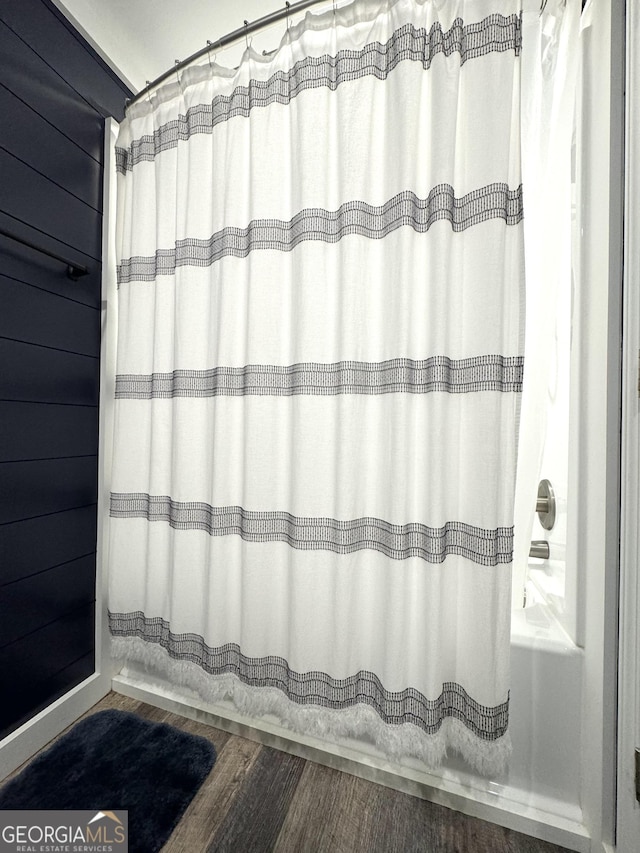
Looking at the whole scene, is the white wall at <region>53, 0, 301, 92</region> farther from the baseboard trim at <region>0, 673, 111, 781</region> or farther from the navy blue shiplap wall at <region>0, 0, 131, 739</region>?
the baseboard trim at <region>0, 673, 111, 781</region>

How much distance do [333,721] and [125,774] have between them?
62cm

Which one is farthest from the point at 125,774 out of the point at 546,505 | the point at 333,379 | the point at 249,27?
the point at 249,27

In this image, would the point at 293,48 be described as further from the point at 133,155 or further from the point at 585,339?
the point at 585,339

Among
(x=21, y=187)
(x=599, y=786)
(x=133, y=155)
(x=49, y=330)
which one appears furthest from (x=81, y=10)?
(x=599, y=786)

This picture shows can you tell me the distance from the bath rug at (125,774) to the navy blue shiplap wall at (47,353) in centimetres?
16

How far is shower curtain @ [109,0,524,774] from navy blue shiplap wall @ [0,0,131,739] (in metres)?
0.14

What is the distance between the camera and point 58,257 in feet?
4.24

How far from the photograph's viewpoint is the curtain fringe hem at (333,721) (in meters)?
1.03

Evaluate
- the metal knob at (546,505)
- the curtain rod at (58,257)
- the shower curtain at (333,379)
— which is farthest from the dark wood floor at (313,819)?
the curtain rod at (58,257)

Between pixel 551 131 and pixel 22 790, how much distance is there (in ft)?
7.23

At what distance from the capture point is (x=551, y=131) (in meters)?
1.05

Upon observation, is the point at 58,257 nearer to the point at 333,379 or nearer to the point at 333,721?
the point at 333,379

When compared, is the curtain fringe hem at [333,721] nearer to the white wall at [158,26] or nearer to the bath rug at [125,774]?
the bath rug at [125,774]

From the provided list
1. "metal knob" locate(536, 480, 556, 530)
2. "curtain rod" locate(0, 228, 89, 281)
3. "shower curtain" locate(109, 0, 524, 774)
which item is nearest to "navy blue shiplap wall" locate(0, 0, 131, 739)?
"curtain rod" locate(0, 228, 89, 281)
